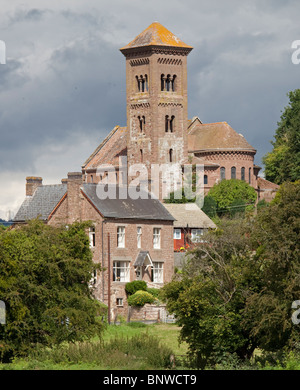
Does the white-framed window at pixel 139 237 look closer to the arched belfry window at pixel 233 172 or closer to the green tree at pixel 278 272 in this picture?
the green tree at pixel 278 272

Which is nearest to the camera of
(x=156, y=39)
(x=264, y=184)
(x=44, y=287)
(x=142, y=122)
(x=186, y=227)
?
(x=44, y=287)

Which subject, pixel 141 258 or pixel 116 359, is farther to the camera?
pixel 141 258

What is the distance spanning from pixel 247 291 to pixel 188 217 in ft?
163

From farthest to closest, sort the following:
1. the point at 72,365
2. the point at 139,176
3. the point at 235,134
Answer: the point at 235,134
the point at 139,176
the point at 72,365

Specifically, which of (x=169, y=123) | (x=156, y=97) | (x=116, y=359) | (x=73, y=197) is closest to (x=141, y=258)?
(x=73, y=197)

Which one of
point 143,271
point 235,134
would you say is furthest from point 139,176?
point 143,271

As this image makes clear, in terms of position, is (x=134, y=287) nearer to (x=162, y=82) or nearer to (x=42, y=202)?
(x=42, y=202)

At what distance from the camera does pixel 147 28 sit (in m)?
116

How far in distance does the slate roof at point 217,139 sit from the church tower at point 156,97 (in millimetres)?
5130

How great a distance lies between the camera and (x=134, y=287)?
71250 mm

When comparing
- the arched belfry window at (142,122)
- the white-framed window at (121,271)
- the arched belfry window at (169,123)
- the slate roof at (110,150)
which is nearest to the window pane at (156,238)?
the white-framed window at (121,271)

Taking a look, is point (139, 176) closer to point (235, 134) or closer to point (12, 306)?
point (235, 134)

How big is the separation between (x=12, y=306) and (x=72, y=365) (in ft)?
11.6

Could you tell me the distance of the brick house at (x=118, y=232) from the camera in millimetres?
71325
